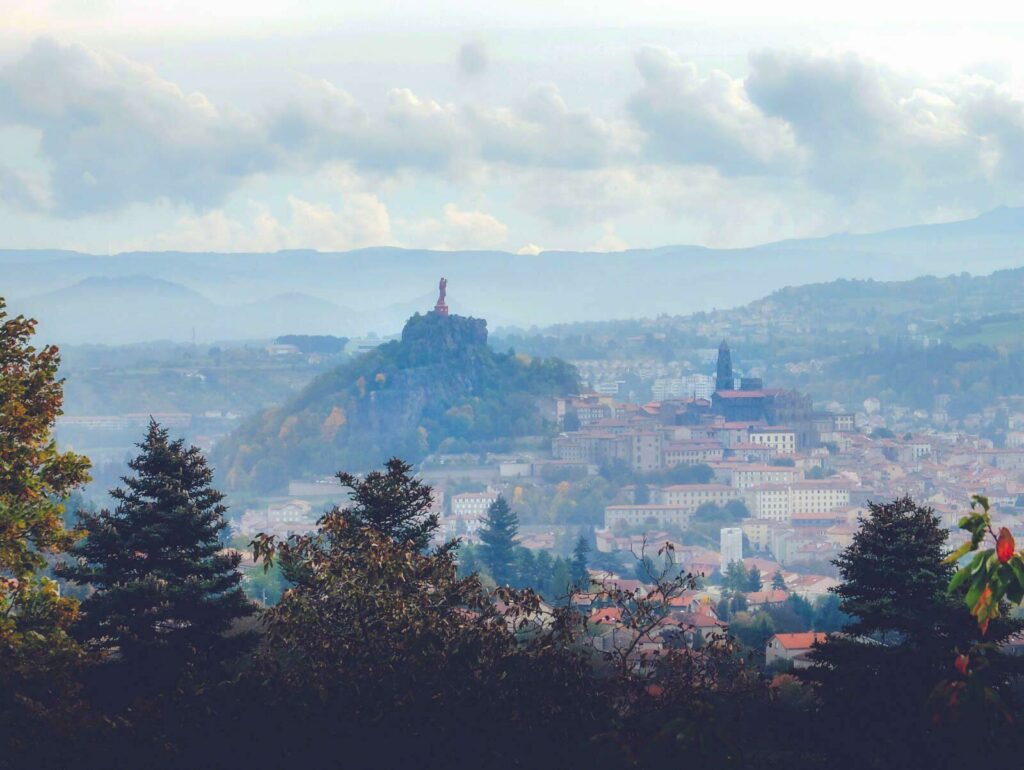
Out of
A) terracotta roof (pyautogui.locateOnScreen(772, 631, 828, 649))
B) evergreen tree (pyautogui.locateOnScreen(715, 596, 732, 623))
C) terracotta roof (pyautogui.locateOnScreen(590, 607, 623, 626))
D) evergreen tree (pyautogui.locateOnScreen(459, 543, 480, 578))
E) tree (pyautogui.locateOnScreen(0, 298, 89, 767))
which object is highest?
tree (pyautogui.locateOnScreen(0, 298, 89, 767))

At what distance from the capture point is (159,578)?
79.3ft

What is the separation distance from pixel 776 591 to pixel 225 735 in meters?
71.9

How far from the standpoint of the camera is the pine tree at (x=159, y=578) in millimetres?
23297

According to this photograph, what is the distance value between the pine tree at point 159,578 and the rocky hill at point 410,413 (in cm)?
14117

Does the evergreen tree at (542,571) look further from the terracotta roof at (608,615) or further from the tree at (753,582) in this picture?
the terracotta roof at (608,615)

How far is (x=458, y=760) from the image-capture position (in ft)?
50.7

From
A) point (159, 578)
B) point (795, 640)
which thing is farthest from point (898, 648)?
point (795, 640)

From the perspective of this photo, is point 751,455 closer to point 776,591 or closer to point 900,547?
point 776,591

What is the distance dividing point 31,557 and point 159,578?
7488 mm

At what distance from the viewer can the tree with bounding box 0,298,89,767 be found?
1622cm

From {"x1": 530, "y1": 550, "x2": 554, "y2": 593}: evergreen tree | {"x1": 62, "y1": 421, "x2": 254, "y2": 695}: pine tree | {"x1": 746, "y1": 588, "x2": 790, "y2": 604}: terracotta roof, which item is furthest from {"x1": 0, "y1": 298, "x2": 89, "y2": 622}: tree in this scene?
{"x1": 746, "y1": 588, "x2": 790, "y2": 604}: terracotta roof

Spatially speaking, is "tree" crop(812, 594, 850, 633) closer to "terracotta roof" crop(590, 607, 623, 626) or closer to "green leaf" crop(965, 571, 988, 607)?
"terracotta roof" crop(590, 607, 623, 626)

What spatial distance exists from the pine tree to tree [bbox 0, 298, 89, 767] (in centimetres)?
559

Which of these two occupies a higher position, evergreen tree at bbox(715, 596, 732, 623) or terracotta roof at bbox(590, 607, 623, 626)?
terracotta roof at bbox(590, 607, 623, 626)
